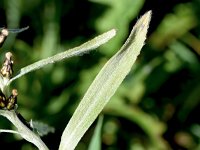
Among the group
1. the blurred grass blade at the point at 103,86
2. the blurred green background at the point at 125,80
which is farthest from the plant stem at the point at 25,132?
the blurred green background at the point at 125,80

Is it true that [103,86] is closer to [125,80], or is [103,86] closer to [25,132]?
[25,132]

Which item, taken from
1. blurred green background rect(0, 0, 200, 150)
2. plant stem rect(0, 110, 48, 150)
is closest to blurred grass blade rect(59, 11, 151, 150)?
plant stem rect(0, 110, 48, 150)

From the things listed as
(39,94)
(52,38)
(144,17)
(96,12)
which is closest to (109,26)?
(96,12)

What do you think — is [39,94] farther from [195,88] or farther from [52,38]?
[195,88]

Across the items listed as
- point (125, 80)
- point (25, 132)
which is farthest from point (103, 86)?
point (125, 80)

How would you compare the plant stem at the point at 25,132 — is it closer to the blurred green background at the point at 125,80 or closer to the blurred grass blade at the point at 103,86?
the blurred grass blade at the point at 103,86
